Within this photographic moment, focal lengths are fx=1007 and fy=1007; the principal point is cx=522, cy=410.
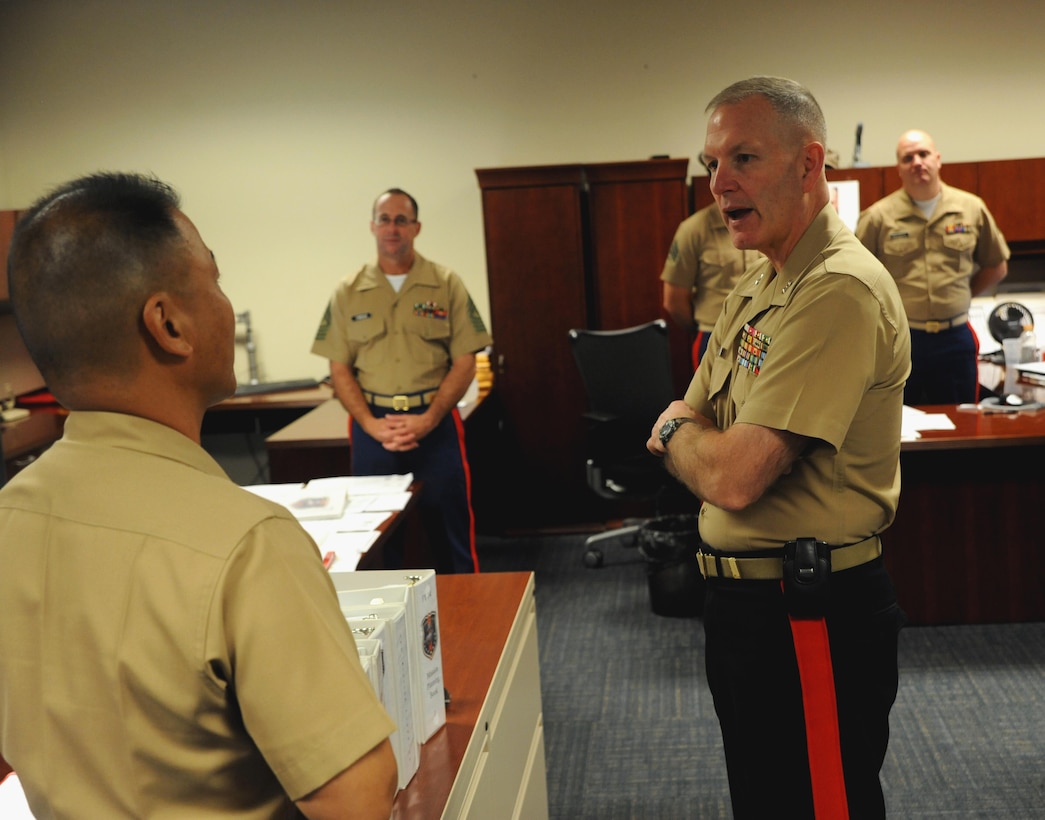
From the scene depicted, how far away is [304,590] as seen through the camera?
35.2 inches

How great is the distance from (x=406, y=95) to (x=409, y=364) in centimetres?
243

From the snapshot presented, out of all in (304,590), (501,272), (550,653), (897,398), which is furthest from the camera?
(501,272)

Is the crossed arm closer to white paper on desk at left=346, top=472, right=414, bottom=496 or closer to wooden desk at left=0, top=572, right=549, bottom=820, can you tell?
wooden desk at left=0, top=572, right=549, bottom=820

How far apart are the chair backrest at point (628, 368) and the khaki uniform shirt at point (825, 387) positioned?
7.78 feet

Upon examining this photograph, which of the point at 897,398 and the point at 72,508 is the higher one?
the point at 72,508

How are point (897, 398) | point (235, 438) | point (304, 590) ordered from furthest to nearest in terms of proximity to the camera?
1. point (235, 438)
2. point (897, 398)
3. point (304, 590)

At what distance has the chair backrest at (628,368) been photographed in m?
4.19

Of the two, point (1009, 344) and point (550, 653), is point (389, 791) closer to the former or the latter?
point (550, 653)

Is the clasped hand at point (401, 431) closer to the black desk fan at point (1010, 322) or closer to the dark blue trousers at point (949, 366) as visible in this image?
the dark blue trousers at point (949, 366)

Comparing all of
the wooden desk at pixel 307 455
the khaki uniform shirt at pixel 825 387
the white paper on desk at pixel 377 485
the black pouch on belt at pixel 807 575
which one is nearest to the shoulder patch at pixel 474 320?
the wooden desk at pixel 307 455

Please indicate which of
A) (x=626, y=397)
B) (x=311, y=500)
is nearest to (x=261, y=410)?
(x=626, y=397)

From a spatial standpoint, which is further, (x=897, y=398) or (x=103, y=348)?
(x=897, y=398)

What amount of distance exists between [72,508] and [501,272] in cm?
427

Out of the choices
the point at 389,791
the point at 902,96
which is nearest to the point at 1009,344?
the point at 902,96
